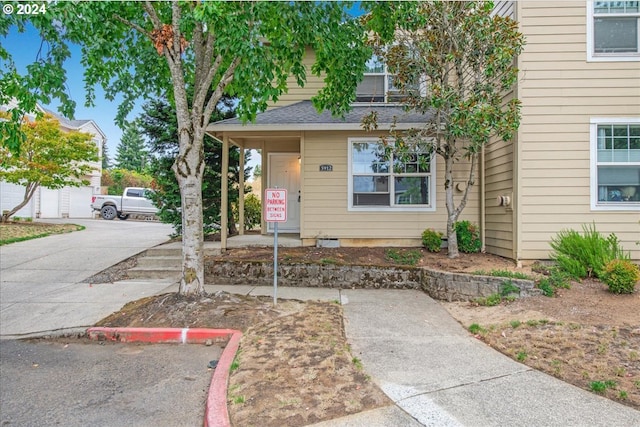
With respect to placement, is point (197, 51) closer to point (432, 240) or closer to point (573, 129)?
point (432, 240)

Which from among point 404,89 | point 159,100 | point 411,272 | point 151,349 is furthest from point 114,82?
point 411,272

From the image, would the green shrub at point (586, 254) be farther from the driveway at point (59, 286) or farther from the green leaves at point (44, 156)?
the green leaves at point (44, 156)

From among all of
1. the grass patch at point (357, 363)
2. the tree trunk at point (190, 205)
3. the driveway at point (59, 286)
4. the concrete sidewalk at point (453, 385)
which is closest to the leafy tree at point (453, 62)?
the concrete sidewalk at point (453, 385)

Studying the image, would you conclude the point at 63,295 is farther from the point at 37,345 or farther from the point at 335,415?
the point at 335,415

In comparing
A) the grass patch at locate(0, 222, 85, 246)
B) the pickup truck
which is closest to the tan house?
the grass patch at locate(0, 222, 85, 246)

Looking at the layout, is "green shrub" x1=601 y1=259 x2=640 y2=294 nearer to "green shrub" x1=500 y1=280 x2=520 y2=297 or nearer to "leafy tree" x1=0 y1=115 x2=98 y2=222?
→ "green shrub" x1=500 y1=280 x2=520 y2=297

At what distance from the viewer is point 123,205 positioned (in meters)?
20.6

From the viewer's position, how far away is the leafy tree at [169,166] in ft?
31.8

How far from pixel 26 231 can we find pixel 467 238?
519 inches

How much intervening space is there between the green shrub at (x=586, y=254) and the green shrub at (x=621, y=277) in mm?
367

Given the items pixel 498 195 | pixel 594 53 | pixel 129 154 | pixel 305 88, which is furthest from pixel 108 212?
pixel 129 154

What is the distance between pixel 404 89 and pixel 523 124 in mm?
2278

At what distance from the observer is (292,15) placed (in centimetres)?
518

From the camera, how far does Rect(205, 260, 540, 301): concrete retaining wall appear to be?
618 cm
